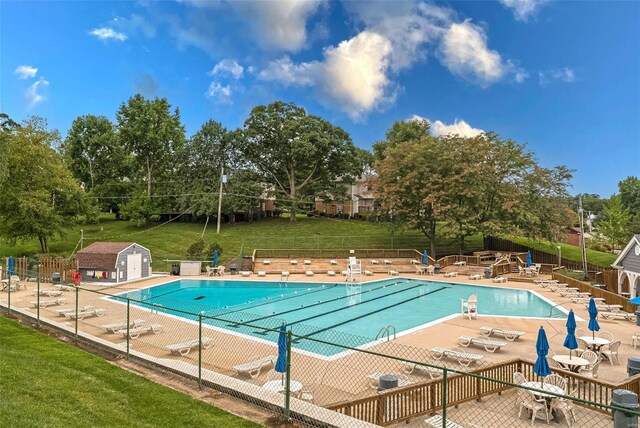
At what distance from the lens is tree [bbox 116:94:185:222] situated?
176 ft

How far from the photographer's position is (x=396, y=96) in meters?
63.8

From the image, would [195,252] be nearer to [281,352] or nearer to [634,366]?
[281,352]

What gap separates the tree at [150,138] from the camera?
176ft

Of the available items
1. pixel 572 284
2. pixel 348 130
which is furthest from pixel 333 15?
pixel 572 284

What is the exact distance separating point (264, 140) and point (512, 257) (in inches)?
1326

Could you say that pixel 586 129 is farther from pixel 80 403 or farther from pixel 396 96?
pixel 80 403

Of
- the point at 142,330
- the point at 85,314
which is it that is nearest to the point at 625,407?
the point at 142,330

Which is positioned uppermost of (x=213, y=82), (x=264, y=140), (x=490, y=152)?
(x=213, y=82)

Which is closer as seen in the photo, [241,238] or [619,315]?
[619,315]

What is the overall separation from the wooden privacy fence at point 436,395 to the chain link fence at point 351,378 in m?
0.02

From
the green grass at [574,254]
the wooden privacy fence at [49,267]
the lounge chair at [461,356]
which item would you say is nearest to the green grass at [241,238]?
the green grass at [574,254]

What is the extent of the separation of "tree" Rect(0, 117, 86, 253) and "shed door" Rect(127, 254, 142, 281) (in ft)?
35.6

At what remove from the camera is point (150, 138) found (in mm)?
54031

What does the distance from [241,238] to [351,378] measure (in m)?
36.6
